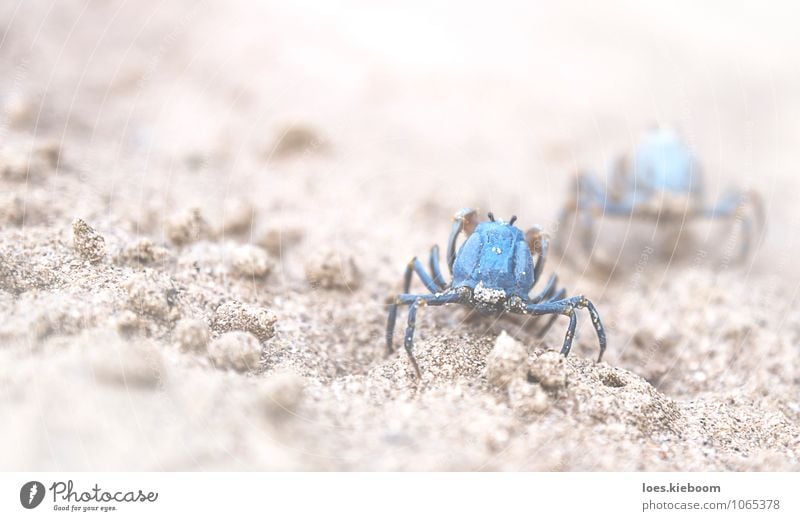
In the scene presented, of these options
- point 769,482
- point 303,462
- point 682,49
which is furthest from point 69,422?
point 682,49

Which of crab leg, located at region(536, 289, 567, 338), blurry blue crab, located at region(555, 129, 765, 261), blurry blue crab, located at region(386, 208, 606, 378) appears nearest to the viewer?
blurry blue crab, located at region(386, 208, 606, 378)

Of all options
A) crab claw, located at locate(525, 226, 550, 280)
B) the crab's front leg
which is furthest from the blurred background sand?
crab claw, located at locate(525, 226, 550, 280)

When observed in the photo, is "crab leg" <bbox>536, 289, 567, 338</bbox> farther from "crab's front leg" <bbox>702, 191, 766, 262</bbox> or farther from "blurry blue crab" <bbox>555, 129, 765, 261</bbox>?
"crab's front leg" <bbox>702, 191, 766, 262</bbox>

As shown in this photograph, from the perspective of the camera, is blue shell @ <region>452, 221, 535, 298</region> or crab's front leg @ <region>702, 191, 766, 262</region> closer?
blue shell @ <region>452, 221, 535, 298</region>
